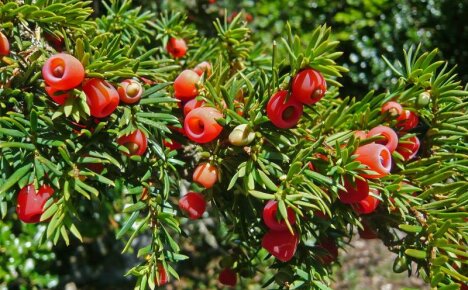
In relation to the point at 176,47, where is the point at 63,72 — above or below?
above

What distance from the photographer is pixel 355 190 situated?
0.74 metres

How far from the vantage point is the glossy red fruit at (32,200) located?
726mm

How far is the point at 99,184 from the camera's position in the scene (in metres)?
0.83

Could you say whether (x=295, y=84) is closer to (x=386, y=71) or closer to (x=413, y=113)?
(x=413, y=113)

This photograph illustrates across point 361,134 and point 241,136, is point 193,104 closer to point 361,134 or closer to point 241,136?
point 241,136

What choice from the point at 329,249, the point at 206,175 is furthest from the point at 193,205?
the point at 329,249

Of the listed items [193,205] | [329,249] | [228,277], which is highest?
[193,205]

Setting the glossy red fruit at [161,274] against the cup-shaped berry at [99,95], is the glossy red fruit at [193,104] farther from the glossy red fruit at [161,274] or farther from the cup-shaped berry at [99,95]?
the glossy red fruit at [161,274]

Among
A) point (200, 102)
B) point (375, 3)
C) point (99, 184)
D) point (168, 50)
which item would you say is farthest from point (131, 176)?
point (375, 3)

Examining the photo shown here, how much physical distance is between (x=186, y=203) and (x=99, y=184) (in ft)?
0.46

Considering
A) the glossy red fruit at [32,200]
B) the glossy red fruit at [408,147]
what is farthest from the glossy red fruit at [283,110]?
the glossy red fruit at [32,200]

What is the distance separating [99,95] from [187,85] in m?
0.17

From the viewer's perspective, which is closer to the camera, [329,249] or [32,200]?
[32,200]

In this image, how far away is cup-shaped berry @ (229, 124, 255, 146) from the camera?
725 millimetres
